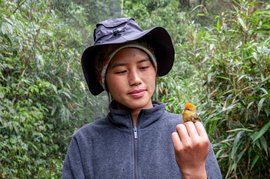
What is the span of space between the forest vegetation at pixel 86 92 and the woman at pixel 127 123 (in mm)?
941

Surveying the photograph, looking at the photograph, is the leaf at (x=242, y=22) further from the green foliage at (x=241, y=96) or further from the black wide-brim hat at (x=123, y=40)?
the black wide-brim hat at (x=123, y=40)

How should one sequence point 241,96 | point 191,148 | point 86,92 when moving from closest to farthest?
point 191,148 → point 241,96 → point 86,92

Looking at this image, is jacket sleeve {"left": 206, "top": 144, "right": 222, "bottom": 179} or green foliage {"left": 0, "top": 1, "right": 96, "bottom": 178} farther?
green foliage {"left": 0, "top": 1, "right": 96, "bottom": 178}

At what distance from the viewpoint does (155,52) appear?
139cm

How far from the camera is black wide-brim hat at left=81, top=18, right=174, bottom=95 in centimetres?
126

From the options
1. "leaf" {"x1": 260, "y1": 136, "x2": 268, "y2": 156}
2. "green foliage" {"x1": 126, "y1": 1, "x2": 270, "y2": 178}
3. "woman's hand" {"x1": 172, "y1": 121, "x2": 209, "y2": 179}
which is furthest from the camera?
A: "green foliage" {"x1": 126, "y1": 1, "x2": 270, "y2": 178}

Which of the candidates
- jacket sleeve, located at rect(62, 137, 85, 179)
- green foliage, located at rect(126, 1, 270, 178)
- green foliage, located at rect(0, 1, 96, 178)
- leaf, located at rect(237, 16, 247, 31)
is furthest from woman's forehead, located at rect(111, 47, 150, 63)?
leaf, located at rect(237, 16, 247, 31)

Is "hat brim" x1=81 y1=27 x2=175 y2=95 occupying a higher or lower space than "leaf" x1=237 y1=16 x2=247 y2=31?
lower

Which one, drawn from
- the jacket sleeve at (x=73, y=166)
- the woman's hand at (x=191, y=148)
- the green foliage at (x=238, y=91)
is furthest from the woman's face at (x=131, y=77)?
the green foliage at (x=238, y=91)

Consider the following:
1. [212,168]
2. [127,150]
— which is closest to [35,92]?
[127,150]

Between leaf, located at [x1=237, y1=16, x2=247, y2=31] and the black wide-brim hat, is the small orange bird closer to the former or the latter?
the black wide-brim hat

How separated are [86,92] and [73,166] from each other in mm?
3775

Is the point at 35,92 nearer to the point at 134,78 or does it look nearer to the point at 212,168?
the point at 134,78

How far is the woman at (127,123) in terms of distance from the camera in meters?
1.21
